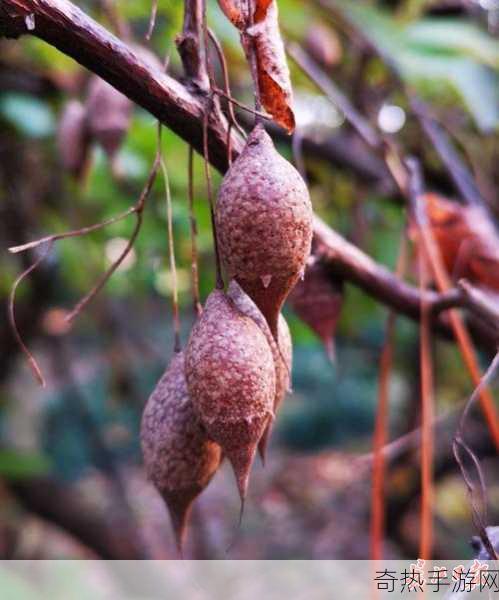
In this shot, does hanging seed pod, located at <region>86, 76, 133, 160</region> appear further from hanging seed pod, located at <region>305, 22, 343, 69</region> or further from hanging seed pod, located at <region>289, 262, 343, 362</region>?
hanging seed pod, located at <region>305, 22, 343, 69</region>

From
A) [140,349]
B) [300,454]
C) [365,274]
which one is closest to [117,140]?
[365,274]

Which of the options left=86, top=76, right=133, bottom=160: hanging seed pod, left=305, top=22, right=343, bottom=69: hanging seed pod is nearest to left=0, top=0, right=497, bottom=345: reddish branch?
left=86, top=76, right=133, bottom=160: hanging seed pod

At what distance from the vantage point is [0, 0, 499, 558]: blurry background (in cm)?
129

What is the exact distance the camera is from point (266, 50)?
43 centimetres

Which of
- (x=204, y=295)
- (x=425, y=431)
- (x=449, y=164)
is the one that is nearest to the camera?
(x=425, y=431)

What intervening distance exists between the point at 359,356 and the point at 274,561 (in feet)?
2.33

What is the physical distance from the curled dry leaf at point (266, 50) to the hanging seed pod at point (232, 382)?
115 millimetres

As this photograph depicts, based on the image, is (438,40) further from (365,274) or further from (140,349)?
(140,349)

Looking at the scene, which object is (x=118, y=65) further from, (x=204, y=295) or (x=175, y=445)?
(x=204, y=295)

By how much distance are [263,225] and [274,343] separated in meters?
0.09

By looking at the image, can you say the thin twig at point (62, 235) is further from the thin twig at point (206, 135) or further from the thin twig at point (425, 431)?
the thin twig at point (425, 431)

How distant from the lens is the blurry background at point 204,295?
1295 millimetres

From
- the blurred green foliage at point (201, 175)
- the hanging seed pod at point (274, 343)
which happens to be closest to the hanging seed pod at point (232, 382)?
the hanging seed pod at point (274, 343)

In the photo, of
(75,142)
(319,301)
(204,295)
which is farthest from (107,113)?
(204,295)
